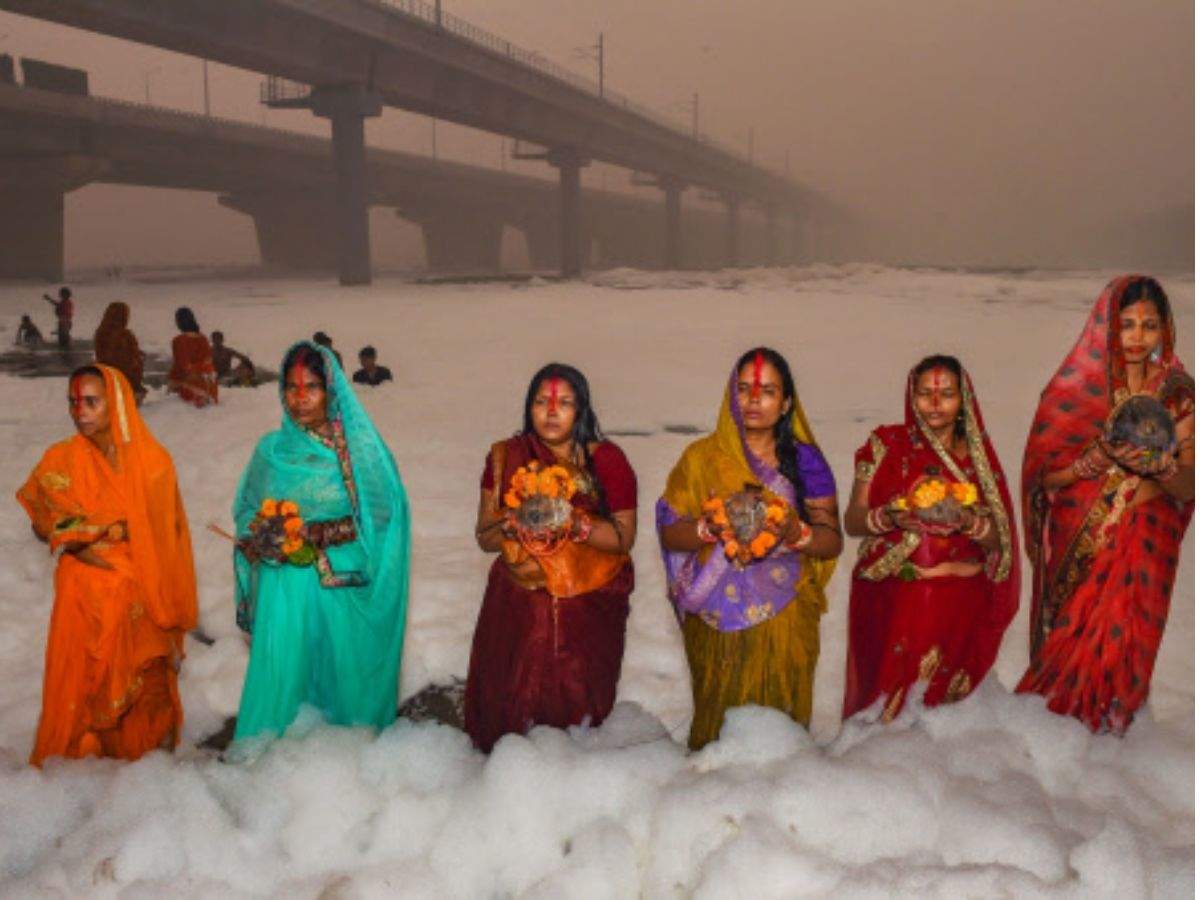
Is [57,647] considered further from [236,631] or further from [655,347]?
[655,347]

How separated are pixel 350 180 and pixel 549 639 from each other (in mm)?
31333

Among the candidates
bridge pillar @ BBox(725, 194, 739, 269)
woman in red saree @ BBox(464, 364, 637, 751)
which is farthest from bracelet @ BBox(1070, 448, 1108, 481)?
bridge pillar @ BBox(725, 194, 739, 269)

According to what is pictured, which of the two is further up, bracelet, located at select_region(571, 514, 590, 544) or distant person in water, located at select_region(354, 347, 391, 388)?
distant person in water, located at select_region(354, 347, 391, 388)

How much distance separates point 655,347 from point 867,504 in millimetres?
13825

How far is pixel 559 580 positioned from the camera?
3541 mm

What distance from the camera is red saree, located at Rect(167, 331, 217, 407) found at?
1124 cm

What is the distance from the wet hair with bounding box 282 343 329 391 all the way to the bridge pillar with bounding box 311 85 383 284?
29256 millimetres

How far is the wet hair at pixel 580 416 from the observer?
3.52m

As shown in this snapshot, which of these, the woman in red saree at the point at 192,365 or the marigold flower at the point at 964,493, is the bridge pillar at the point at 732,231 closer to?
the woman in red saree at the point at 192,365

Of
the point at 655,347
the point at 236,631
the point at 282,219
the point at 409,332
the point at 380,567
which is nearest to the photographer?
the point at 380,567

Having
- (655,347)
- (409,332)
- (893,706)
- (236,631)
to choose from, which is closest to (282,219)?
(409,332)

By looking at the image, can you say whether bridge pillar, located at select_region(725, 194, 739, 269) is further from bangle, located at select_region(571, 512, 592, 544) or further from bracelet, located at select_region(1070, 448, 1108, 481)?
bangle, located at select_region(571, 512, 592, 544)

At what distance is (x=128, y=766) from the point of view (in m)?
3.67

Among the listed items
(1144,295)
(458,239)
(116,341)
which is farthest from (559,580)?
(458,239)
